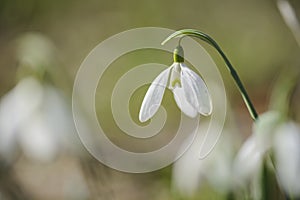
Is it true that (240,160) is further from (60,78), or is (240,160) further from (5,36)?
(5,36)

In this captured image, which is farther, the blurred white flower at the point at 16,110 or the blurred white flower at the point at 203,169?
the blurred white flower at the point at 16,110

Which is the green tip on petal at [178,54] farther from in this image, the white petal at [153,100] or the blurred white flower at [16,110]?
the blurred white flower at [16,110]

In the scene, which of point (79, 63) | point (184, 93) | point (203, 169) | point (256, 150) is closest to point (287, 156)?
point (256, 150)

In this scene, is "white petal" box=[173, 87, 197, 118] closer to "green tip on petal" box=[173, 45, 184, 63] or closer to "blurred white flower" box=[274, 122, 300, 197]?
"green tip on petal" box=[173, 45, 184, 63]

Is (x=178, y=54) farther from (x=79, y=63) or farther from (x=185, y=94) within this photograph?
(x=79, y=63)

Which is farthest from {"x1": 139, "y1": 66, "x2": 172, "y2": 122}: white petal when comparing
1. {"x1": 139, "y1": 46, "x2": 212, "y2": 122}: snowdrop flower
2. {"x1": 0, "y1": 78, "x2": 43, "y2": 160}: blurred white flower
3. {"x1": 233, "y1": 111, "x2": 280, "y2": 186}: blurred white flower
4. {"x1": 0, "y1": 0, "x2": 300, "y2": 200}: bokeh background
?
{"x1": 0, "y1": 78, "x2": 43, "y2": 160}: blurred white flower

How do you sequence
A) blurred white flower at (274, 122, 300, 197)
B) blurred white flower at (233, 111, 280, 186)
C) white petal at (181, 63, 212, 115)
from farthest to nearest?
blurred white flower at (274, 122, 300, 197)
blurred white flower at (233, 111, 280, 186)
white petal at (181, 63, 212, 115)

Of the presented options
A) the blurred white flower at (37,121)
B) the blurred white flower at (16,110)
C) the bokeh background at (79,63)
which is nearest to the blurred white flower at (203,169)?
the bokeh background at (79,63)
